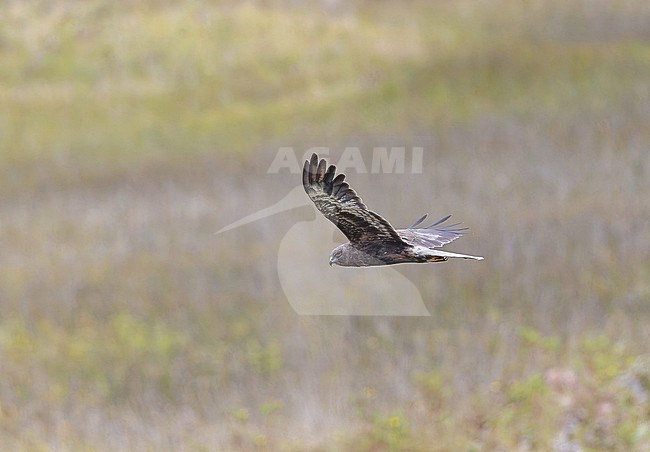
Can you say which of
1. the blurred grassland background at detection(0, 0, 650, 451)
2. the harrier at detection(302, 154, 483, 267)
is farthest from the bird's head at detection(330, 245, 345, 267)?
the blurred grassland background at detection(0, 0, 650, 451)

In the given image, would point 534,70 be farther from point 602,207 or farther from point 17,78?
point 17,78

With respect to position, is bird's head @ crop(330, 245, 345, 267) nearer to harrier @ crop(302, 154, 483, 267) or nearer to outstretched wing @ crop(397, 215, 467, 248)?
harrier @ crop(302, 154, 483, 267)

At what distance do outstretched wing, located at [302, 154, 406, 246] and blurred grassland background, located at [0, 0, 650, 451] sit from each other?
496 cm

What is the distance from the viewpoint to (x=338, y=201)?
310 centimetres

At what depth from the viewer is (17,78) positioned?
24.5 metres

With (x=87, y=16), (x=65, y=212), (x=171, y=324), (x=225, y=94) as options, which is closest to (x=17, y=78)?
(x=87, y=16)

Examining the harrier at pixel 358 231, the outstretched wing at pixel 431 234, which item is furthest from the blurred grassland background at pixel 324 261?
the harrier at pixel 358 231

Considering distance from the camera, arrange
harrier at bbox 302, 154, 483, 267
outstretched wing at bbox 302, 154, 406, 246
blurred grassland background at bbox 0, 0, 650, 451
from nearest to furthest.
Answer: harrier at bbox 302, 154, 483, 267 < outstretched wing at bbox 302, 154, 406, 246 < blurred grassland background at bbox 0, 0, 650, 451

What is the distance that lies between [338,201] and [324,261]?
698 cm

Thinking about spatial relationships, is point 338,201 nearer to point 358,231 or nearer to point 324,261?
point 358,231

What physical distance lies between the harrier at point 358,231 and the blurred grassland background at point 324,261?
16.2ft

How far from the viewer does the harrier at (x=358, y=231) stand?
2.94 meters

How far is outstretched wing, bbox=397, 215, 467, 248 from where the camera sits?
122 inches

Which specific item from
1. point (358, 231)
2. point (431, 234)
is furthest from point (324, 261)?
point (358, 231)
